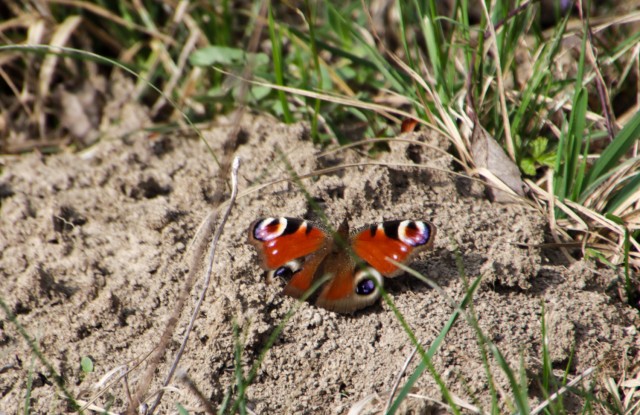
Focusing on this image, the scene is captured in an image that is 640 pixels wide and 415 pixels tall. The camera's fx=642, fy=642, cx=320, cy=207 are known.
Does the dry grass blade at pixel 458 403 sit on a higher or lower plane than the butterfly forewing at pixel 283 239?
lower

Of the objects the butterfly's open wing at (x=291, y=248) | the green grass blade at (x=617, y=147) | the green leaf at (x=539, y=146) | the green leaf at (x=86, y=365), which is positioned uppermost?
the green grass blade at (x=617, y=147)

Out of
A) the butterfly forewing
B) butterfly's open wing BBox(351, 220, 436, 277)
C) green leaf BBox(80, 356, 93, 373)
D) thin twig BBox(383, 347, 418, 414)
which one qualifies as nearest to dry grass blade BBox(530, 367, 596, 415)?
thin twig BBox(383, 347, 418, 414)

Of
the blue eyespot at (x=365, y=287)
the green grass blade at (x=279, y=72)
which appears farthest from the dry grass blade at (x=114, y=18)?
the blue eyespot at (x=365, y=287)

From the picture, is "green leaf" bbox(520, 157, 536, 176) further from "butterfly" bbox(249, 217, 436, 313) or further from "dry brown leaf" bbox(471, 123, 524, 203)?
"butterfly" bbox(249, 217, 436, 313)

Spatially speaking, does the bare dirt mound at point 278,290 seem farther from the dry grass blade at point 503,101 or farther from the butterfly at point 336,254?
the dry grass blade at point 503,101

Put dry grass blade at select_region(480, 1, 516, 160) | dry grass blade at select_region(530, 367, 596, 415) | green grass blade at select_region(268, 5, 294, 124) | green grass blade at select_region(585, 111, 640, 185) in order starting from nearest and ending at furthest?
dry grass blade at select_region(530, 367, 596, 415) → green grass blade at select_region(585, 111, 640, 185) → dry grass blade at select_region(480, 1, 516, 160) → green grass blade at select_region(268, 5, 294, 124)

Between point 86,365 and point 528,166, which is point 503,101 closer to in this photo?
point 528,166

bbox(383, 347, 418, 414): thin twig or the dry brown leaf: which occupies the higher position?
the dry brown leaf
